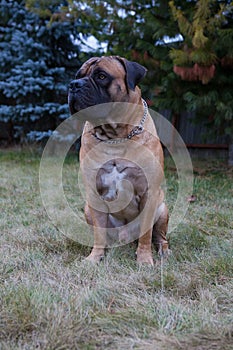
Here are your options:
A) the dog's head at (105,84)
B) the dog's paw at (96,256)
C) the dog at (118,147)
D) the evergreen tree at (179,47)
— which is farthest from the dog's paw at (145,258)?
the evergreen tree at (179,47)

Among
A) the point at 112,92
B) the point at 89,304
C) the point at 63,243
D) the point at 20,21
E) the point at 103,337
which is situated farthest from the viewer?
the point at 20,21

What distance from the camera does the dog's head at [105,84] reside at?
2.19 m

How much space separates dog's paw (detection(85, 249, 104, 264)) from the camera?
2229 mm

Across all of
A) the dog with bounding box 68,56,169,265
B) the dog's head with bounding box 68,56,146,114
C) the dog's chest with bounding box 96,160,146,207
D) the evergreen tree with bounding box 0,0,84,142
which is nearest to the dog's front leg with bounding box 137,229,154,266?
the dog with bounding box 68,56,169,265

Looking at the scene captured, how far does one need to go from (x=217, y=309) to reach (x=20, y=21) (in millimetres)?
7825

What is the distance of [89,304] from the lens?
1.51 metres

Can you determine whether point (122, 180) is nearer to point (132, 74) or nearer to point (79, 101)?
point (79, 101)

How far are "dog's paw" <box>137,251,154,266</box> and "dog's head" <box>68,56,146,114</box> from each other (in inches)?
36.9

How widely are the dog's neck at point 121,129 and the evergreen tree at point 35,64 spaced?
16.7 ft

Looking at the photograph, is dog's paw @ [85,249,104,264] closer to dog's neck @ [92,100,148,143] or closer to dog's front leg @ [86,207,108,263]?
dog's front leg @ [86,207,108,263]

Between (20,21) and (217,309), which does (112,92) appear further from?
(20,21)

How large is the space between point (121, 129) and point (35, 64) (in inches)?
216

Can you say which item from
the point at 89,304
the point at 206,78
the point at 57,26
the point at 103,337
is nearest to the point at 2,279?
the point at 89,304

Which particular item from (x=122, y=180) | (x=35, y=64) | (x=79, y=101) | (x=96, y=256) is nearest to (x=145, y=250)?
(x=96, y=256)
